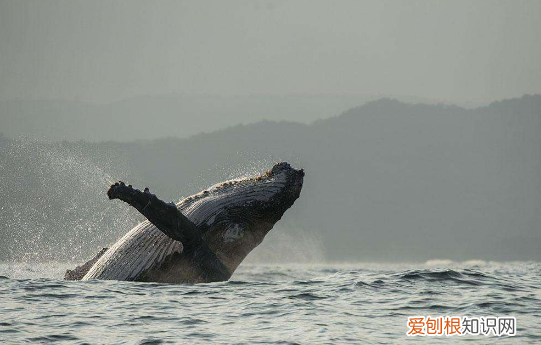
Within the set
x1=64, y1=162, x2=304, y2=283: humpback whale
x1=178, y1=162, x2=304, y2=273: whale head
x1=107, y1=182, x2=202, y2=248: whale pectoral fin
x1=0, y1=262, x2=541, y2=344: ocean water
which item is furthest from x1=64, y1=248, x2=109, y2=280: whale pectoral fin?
x1=107, y1=182, x2=202, y2=248: whale pectoral fin

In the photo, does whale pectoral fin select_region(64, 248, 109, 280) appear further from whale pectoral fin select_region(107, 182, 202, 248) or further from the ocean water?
whale pectoral fin select_region(107, 182, 202, 248)

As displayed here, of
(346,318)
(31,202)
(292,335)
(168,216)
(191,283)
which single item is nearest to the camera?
(292,335)

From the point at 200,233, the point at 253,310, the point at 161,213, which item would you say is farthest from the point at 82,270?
the point at 253,310

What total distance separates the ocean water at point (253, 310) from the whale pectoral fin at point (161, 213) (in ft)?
2.55

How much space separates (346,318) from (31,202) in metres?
181

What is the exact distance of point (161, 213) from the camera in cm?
1274

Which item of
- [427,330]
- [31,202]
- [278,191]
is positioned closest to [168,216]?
[278,191]

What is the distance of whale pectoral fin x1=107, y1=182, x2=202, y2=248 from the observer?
12.4 meters

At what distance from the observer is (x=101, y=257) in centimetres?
1450

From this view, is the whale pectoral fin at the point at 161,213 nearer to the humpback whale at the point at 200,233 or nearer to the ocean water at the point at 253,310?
the humpback whale at the point at 200,233

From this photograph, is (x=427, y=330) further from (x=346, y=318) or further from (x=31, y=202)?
(x=31, y=202)

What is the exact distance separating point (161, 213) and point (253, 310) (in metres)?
2.15

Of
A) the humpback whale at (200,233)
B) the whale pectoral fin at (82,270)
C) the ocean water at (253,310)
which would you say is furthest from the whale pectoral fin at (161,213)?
the whale pectoral fin at (82,270)

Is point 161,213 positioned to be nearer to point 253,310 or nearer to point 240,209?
point 240,209
